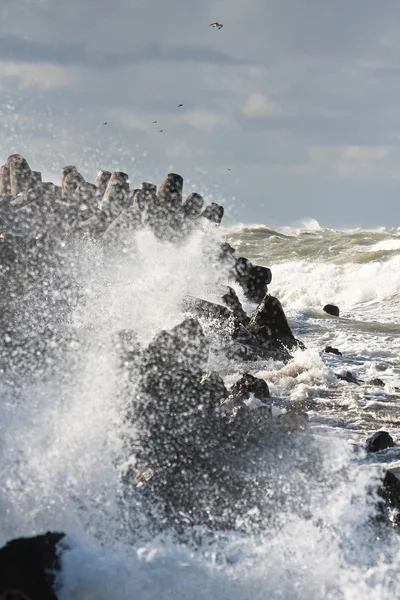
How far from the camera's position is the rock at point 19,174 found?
1909 cm

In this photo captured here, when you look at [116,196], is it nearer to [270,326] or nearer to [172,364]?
[270,326]

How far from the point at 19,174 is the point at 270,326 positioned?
9.44m

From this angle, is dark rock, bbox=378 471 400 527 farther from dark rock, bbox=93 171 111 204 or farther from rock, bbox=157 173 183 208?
dark rock, bbox=93 171 111 204

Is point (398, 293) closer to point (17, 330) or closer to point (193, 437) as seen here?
point (17, 330)

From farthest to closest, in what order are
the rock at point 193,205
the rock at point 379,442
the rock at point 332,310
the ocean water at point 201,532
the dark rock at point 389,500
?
the rock at point 332,310, the rock at point 193,205, the rock at point 379,442, the dark rock at point 389,500, the ocean water at point 201,532

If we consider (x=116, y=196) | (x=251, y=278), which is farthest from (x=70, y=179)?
(x=251, y=278)

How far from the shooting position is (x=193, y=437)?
7.00 m

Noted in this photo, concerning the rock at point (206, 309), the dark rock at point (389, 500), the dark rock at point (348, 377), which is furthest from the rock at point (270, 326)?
the dark rock at point (389, 500)

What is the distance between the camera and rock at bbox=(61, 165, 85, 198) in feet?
61.6

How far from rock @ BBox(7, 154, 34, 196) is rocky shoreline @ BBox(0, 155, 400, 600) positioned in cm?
311

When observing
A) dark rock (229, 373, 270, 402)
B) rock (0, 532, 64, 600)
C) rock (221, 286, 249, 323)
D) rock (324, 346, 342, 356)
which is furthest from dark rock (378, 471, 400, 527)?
rock (324, 346, 342, 356)

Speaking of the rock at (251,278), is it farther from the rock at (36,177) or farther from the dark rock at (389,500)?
the dark rock at (389,500)

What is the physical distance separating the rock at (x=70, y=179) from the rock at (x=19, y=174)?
31.2 inches

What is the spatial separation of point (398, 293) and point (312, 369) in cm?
1406
